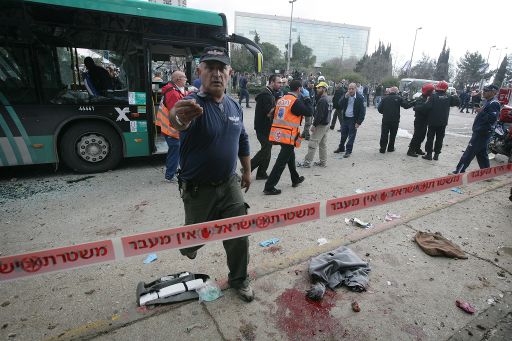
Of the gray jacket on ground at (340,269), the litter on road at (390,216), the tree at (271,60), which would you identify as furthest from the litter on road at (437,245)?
the tree at (271,60)

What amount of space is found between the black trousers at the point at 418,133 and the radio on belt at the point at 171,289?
7.59 metres

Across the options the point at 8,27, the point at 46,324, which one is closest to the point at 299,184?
the point at 46,324

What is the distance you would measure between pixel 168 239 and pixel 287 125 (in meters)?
3.46

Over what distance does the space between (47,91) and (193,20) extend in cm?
307

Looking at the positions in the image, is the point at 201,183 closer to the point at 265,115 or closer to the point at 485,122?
the point at 265,115

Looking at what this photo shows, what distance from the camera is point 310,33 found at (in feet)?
379

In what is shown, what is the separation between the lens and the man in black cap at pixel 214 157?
2.26m

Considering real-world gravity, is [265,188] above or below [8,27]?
below

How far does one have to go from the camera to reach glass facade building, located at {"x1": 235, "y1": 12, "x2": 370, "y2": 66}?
108 m

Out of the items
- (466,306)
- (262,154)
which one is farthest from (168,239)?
(262,154)

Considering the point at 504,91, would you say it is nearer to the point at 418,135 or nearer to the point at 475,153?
the point at 418,135

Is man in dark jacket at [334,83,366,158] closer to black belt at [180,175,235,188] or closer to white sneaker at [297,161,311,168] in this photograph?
white sneaker at [297,161,311,168]

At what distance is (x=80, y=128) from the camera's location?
593 cm

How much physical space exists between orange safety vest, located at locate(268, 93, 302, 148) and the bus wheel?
341 centimetres
